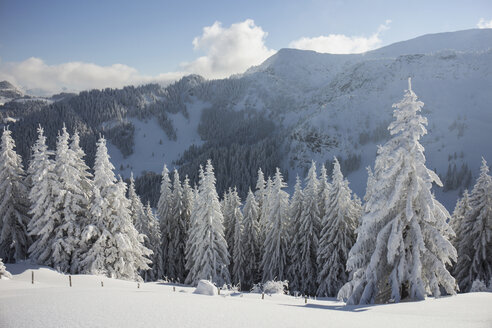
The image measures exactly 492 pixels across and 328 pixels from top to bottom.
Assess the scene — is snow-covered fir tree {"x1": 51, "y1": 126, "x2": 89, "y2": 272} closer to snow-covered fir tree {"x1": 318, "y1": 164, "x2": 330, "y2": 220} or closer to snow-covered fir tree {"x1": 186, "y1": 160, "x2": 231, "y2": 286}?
snow-covered fir tree {"x1": 186, "y1": 160, "x2": 231, "y2": 286}

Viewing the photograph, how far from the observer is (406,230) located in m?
14.5

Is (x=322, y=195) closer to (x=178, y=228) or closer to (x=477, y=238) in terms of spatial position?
(x=477, y=238)

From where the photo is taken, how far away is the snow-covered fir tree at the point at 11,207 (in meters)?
24.7

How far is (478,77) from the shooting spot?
5610 inches

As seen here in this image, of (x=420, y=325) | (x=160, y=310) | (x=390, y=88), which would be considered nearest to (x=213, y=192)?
(x=160, y=310)

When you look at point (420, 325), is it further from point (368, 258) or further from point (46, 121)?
point (46, 121)

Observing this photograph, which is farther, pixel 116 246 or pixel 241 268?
pixel 241 268

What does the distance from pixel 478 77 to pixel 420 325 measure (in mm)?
180731

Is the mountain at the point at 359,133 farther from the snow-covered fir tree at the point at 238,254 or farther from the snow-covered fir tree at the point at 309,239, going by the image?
the snow-covered fir tree at the point at 309,239

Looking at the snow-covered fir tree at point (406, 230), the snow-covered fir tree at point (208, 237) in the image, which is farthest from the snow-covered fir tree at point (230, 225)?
the snow-covered fir tree at point (406, 230)

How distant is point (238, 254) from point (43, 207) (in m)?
23.1

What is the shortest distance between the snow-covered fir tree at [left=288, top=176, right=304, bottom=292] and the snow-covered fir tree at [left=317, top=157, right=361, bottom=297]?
3359 mm

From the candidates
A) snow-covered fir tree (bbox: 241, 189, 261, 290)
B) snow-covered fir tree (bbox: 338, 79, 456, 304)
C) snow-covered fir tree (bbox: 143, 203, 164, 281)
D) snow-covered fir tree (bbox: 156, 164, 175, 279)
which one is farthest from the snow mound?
snow-covered fir tree (bbox: 156, 164, 175, 279)

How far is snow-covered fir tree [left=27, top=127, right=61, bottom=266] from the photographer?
22656mm
